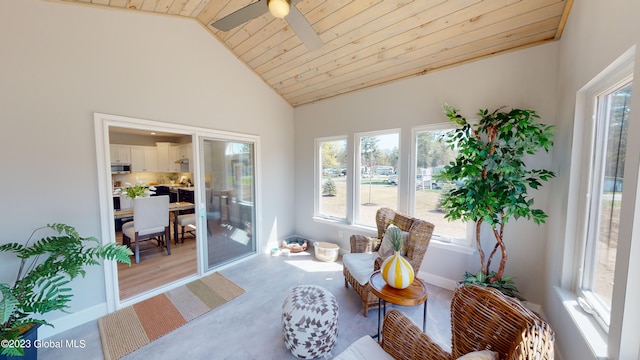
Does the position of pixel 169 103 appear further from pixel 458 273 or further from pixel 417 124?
pixel 458 273

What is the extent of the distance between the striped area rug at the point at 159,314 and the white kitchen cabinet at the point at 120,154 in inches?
175

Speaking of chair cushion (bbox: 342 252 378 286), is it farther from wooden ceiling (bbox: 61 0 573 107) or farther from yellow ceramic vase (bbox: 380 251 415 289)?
wooden ceiling (bbox: 61 0 573 107)

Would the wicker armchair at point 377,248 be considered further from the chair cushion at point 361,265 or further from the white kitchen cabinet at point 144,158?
the white kitchen cabinet at point 144,158

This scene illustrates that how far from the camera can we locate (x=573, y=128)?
1.76 m

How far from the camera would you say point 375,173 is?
3.47 metres

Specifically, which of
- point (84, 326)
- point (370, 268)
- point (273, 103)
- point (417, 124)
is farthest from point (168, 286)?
point (417, 124)

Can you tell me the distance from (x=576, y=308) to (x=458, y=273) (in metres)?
1.16

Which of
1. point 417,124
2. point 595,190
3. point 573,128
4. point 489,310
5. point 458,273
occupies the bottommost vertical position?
point 458,273

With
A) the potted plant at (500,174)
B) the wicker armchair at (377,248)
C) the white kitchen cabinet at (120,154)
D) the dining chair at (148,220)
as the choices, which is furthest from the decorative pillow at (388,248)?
the white kitchen cabinet at (120,154)

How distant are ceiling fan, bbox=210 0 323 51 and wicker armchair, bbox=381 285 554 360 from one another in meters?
2.13

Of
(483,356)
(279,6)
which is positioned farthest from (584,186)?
(279,6)

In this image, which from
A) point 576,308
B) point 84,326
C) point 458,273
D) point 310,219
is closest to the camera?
point 576,308

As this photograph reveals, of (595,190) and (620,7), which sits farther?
(595,190)

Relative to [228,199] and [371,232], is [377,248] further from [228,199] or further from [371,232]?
[228,199]
